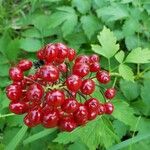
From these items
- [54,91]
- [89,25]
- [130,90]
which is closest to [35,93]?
[54,91]

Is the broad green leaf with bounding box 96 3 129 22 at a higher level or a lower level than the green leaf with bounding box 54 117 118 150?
higher

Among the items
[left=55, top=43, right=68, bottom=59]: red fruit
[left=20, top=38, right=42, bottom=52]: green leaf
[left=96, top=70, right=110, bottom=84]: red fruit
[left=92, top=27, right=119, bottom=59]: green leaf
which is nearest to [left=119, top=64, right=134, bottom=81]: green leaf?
[left=92, top=27, right=119, bottom=59]: green leaf

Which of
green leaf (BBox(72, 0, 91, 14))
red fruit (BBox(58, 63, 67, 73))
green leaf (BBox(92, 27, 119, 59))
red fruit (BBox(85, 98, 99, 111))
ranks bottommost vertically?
red fruit (BBox(85, 98, 99, 111))

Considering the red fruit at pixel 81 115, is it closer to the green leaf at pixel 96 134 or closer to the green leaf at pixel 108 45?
the green leaf at pixel 96 134

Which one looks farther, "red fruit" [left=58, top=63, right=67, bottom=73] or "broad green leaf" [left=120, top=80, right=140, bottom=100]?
"broad green leaf" [left=120, top=80, right=140, bottom=100]

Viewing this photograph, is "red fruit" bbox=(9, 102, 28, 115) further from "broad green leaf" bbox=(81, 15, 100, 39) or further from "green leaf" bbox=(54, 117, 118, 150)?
"broad green leaf" bbox=(81, 15, 100, 39)

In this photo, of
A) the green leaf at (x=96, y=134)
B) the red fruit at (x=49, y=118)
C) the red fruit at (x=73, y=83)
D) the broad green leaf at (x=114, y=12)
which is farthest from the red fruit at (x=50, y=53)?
the broad green leaf at (x=114, y=12)
